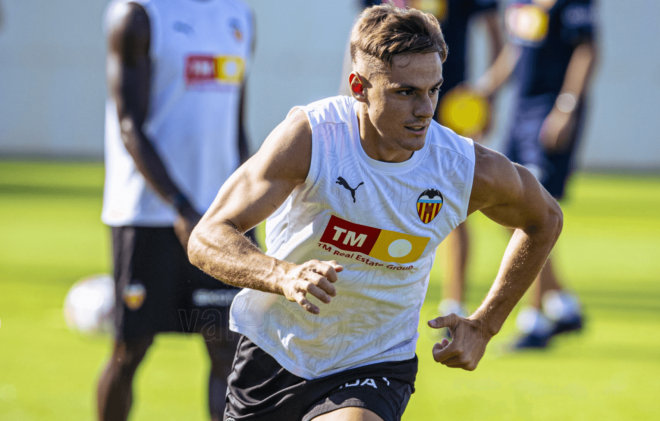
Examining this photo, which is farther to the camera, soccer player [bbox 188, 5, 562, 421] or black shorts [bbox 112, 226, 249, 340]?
black shorts [bbox 112, 226, 249, 340]

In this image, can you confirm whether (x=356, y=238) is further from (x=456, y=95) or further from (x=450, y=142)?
(x=456, y=95)

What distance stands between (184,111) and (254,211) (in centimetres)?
182

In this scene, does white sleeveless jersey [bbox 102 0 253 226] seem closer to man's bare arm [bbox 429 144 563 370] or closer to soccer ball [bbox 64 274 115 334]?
man's bare arm [bbox 429 144 563 370]

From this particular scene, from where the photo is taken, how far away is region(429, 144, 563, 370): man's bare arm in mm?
3395

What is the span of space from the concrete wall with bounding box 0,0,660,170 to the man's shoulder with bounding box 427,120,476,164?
23.8 metres

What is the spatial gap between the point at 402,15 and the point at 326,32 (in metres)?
→ 24.2

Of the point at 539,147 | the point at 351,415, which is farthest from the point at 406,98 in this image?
the point at 539,147

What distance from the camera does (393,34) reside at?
3121mm

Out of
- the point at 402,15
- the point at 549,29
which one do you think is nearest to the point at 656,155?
the point at 549,29

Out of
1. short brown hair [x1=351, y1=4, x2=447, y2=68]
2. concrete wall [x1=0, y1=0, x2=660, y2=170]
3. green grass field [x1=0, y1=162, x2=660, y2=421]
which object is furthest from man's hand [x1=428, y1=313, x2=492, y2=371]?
concrete wall [x1=0, y1=0, x2=660, y2=170]

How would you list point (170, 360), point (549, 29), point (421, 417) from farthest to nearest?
point (549, 29)
point (170, 360)
point (421, 417)

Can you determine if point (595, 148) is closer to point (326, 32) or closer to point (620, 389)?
point (326, 32)

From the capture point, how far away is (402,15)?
319cm

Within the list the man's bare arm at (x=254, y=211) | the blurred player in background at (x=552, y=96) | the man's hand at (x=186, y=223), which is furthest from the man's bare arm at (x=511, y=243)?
the blurred player in background at (x=552, y=96)
